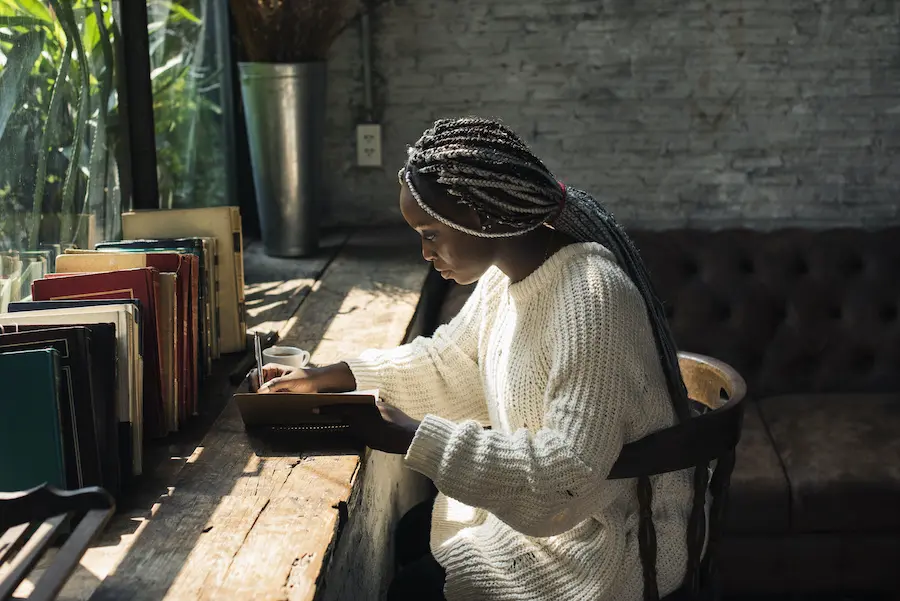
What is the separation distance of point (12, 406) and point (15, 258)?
0.58 m

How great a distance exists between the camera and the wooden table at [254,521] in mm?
1189

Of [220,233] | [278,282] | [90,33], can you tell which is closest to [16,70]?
[90,33]

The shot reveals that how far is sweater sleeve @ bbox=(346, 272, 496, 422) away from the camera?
182 centimetres

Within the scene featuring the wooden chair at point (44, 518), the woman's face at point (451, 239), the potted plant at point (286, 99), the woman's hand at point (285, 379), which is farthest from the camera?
the potted plant at point (286, 99)

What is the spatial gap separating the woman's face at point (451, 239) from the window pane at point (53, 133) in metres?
0.74

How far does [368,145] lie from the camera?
11.0ft

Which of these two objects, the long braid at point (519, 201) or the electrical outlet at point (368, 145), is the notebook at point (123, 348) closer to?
the long braid at point (519, 201)

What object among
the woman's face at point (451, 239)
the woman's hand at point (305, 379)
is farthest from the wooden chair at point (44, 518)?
the woman's face at point (451, 239)

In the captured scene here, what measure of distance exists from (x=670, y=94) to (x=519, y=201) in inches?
76.1

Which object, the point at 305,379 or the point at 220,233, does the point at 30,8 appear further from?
the point at 305,379

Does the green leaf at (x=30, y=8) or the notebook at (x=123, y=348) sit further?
the green leaf at (x=30, y=8)

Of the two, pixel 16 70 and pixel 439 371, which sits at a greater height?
pixel 16 70

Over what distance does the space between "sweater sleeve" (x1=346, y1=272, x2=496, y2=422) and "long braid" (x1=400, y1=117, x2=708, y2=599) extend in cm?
28

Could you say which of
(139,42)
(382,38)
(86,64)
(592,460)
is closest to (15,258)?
(86,64)
